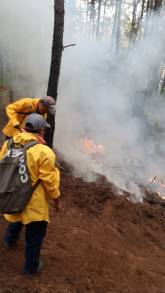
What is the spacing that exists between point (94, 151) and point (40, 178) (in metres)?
6.69

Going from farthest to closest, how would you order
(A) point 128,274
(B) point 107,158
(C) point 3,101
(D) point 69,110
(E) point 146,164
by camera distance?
(C) point 3,101, (D) point 69,110, (E) point 146,164, (B) point 107,158, (A) point 128,274

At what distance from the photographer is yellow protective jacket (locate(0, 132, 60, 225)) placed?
3.78 metres

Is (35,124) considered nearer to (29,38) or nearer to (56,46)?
(56,46)

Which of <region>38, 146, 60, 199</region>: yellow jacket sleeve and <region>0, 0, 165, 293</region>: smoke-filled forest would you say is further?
<region>0, 0, 165, 293</region>: smoke-filled forest

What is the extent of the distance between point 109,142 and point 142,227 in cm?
482

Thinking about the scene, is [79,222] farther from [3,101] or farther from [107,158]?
[3,101]

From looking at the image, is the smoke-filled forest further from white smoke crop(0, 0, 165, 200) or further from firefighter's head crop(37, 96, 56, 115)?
firefighter's head crop(37, 96, 56, 115)

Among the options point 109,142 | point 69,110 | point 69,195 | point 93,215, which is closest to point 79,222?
point 93,215

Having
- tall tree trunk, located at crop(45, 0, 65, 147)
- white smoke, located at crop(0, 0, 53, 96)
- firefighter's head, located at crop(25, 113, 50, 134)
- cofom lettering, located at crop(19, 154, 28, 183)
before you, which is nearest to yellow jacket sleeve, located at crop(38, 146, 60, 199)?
cofom lettering, located at crop(19, 154, 28, 183)

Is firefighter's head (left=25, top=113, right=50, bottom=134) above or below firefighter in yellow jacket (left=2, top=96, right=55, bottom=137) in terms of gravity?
above

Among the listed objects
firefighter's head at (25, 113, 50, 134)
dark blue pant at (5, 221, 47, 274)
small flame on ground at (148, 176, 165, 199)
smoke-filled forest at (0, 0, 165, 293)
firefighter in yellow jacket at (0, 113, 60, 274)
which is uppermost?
firefighter's head at (25, 113, 50, 134)

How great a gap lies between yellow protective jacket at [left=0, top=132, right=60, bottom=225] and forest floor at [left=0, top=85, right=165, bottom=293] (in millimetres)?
805

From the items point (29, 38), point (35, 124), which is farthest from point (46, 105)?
point (29, 38)

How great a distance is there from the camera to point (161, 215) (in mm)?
7379
